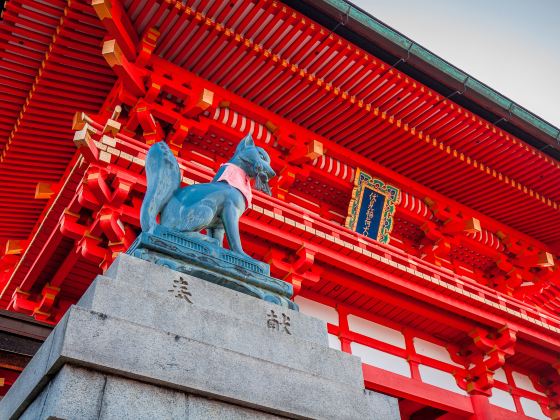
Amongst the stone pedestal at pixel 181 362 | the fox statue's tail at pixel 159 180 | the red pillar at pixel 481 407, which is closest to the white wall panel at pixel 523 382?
the red pillar at pixel 481 407

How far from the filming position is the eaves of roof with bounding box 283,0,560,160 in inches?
412

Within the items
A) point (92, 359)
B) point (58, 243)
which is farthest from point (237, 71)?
point (92, 359)

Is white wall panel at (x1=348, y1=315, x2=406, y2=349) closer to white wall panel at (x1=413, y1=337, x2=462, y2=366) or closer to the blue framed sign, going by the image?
white wall panel at (x1=413, y1=337, x2=462, y2=366)

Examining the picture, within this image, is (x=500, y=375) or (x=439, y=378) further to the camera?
(x=500, y=375)

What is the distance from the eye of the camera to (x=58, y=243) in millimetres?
8977

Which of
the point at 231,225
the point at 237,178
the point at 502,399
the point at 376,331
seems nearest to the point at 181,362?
the point at 231,225

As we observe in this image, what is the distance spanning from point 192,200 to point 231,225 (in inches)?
15.0

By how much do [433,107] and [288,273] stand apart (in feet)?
15.3

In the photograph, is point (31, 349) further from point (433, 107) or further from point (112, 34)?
point (433, 107)

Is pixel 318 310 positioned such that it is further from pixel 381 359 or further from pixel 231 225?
pixel 231 225

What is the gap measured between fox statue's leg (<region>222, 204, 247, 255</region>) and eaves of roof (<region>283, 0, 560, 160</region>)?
246 inches

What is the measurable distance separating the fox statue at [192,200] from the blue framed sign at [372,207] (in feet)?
21.5

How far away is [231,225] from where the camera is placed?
4918 millimetres

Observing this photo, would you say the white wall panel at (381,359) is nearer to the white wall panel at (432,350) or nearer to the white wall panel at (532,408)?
the white wall panel at (432,350)
